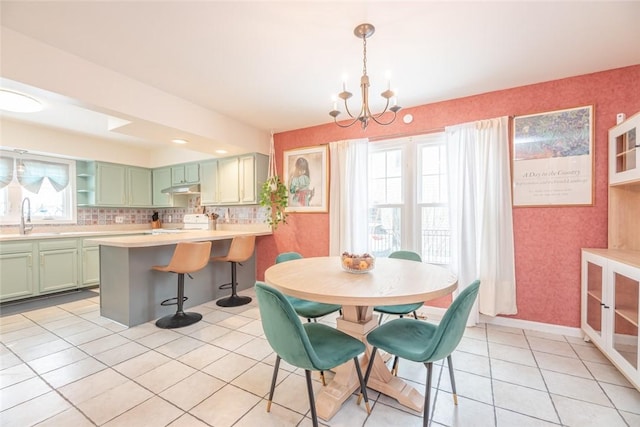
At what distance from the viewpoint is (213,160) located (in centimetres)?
470

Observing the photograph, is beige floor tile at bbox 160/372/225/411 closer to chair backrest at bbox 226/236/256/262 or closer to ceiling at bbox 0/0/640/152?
chair backrest at bbox 226/236/256/262

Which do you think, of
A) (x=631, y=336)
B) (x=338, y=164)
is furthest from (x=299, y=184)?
(x=631, y=336)

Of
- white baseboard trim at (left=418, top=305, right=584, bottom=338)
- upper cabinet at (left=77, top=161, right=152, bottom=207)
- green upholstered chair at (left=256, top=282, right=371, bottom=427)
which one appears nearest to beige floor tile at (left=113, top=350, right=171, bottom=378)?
green upholstered chair at (left=256, top=282, right=371, bottom=427)

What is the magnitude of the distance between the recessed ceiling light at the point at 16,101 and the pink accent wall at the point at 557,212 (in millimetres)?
4110

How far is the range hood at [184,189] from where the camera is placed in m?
4.89

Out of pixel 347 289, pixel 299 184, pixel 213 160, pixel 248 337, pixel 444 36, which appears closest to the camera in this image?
pixel 347 289

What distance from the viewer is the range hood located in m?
4.89

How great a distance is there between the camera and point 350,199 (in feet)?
11.8

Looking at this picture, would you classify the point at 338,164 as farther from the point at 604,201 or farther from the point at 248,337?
the point at 604,201

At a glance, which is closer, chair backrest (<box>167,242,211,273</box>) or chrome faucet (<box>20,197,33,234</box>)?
chair backrest (<box>167,242,211,273</box>)

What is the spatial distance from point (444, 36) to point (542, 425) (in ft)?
8.57

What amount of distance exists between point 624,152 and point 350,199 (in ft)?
8.36

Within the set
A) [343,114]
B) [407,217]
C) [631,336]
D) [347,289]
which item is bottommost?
[631,336]

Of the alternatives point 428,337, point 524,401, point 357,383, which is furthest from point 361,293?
point 524,401
